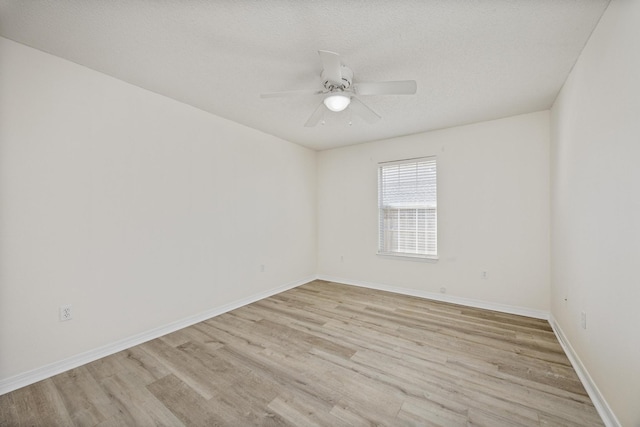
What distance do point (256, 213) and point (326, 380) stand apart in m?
2.52

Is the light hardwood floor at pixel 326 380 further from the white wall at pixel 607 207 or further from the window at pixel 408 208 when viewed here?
the window at pixel 408 208

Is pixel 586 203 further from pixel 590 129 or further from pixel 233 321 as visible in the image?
pixel 233 321

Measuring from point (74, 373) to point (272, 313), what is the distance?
1.86 metres

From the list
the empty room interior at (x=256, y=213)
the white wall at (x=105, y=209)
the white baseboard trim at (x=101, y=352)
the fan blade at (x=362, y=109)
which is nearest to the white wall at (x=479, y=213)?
the empty room interior at (x=256, y=213)

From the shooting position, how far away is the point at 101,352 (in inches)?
90.6

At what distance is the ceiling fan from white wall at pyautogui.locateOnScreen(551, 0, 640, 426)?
1114 mm

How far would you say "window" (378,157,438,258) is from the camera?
12.9ft

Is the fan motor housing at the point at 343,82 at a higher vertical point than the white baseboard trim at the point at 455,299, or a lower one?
higher

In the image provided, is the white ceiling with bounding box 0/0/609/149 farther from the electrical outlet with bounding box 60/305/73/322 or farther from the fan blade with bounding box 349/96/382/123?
the electrical outlet with bounding box 60/305/73/322

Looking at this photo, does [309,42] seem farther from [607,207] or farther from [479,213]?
[479,213]

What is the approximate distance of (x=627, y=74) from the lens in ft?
4.51

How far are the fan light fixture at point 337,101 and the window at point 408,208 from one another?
2208mm

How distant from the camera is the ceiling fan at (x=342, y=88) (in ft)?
6.00

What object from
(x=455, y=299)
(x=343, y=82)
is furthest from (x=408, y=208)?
(x=343, y=82)
